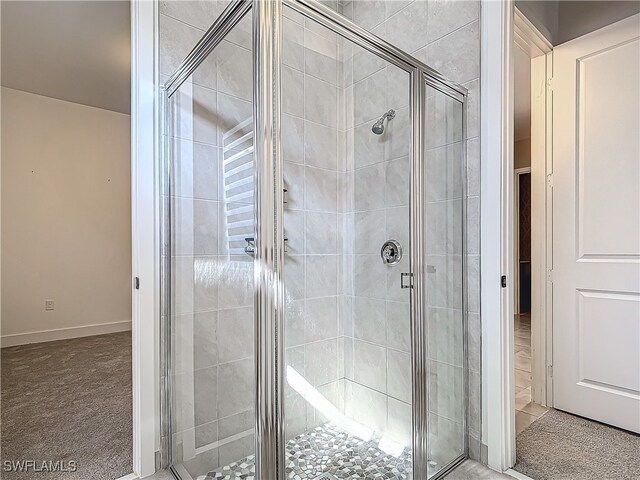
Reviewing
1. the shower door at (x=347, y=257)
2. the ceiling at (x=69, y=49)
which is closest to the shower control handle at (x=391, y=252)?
the shower door at (x=347, y=257)

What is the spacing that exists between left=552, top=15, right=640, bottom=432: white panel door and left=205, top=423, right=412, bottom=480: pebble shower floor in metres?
1.39

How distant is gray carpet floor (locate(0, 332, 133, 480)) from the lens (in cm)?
160

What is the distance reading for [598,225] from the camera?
81.0 inches

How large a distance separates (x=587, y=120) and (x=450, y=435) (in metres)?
1.99

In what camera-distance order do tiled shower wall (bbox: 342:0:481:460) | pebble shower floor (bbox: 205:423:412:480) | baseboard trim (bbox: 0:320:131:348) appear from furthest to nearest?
baseboard trim (bbox: 0:320:131:348)
tiled shower wall (bbox: 342:0:481:460)
pebble shower floor (bbox: 205:423:412:480)

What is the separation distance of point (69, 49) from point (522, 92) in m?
4.41

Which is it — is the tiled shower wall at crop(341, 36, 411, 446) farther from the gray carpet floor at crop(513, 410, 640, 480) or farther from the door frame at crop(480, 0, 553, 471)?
the gray carpet floor at crop(513, 410, 640, 480)

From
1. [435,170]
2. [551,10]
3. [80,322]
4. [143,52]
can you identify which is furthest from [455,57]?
[80,322]

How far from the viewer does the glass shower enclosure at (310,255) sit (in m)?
1.09

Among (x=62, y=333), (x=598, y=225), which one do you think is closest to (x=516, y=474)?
(x=598, y=225)

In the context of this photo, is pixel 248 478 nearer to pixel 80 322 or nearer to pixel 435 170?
pixel 435 170

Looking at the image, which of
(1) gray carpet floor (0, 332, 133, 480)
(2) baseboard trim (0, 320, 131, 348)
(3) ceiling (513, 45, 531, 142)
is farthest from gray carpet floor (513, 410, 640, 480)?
(2) baseboard trim (0, 320, 131, 348)

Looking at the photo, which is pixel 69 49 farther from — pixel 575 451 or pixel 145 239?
pixel 575 451

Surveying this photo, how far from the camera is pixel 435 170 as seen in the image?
1.62m
